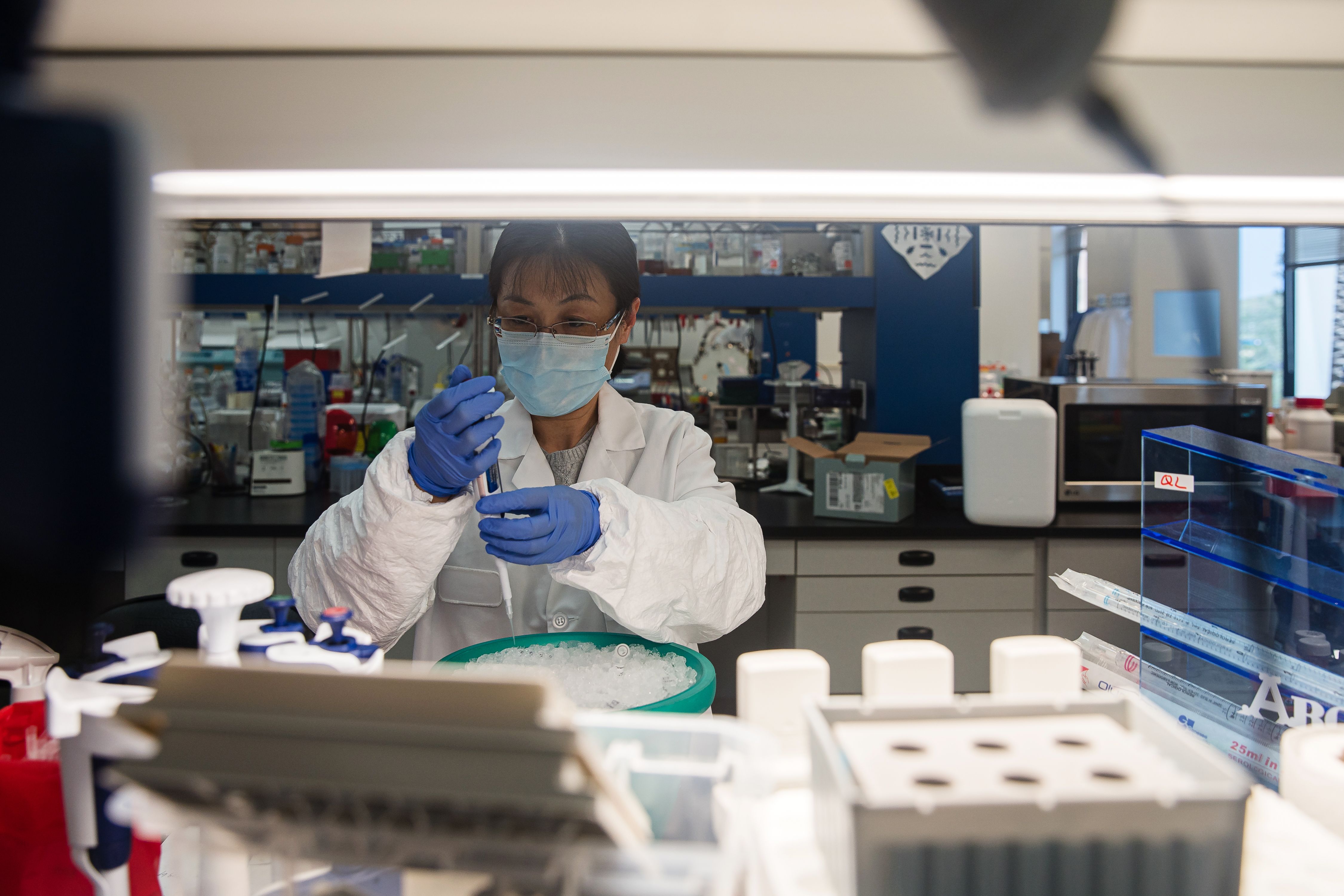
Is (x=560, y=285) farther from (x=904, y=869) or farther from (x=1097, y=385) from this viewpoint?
(x=1097, y=385)

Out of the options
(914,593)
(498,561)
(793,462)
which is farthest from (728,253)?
(498,561)

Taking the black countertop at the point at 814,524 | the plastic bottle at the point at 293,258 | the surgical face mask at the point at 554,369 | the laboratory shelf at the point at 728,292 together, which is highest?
the plastic bottle at the point at 293,258

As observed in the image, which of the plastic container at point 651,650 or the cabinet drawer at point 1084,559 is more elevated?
the plastic container at point 651,650

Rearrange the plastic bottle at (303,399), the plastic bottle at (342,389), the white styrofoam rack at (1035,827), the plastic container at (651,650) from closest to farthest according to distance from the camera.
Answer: the white styrofoam rack at (1035,827), the plastic container at (651,650), the plastic bottle at (303,399), the plastic bottle at (342,389)

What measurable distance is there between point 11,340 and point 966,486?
2857mm

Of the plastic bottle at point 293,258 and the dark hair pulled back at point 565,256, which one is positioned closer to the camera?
the dark hair pulled back at point 565,256

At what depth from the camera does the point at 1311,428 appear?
316 cm

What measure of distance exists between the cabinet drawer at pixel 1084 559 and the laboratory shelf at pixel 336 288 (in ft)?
7.86

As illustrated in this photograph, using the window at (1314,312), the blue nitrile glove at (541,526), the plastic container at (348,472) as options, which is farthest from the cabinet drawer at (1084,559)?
the window at (1314,312)

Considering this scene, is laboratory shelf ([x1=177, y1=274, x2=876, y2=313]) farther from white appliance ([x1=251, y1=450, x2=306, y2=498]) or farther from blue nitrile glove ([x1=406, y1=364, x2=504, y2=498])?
blue nitrile glove ([x1=406, y1=364, x2=504, y2=498])

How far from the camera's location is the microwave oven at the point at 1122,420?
10.2 feet

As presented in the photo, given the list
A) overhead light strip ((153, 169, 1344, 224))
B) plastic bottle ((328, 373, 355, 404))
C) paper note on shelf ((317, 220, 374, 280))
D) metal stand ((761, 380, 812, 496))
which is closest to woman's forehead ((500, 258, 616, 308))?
paper note on shelf ((317, 220, 374, 280))

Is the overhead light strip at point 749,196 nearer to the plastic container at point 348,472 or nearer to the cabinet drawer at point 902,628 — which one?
the cabinet drawer at point 902,628

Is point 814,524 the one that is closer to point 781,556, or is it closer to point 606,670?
point 781,556
